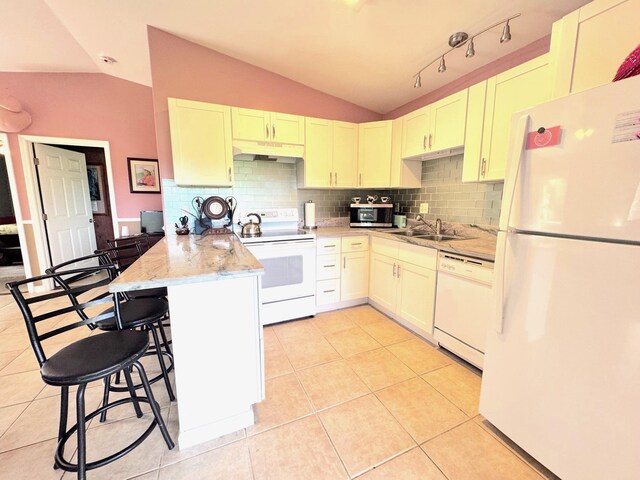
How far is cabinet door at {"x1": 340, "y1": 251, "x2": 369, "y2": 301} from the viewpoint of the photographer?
9.62 ft

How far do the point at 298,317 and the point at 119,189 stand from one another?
11.1ft

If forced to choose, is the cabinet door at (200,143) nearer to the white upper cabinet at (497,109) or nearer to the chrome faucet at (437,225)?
the chrome faucet at (437,225)

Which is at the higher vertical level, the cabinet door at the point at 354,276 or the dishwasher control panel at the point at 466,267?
the dishwasher control panel at the point at 466,267

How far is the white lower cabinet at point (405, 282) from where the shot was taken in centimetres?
224

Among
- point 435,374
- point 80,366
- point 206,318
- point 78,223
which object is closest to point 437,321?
point 435,374

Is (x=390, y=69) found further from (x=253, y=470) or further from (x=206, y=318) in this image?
(x=253, y=470)

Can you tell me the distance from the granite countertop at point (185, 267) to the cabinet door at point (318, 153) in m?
1.45

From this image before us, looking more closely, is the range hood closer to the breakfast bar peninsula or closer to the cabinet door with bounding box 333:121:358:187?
the cabinet door with bounding box 333:121:358:187

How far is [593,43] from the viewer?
4.01ft

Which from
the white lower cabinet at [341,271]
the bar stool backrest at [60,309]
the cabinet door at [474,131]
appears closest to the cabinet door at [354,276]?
the white lower cabinet at [341,271]

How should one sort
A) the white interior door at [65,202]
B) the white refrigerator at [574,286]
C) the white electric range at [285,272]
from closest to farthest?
the white refrigerator at [574,286] → the white electric range at [285,272] → the white interior door at [65,202]

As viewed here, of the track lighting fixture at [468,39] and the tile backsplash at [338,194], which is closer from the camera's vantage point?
the track lighting fixture at [468,39]

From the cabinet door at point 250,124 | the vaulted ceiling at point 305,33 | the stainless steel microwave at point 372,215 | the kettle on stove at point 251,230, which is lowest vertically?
the kettle on stove at point 251,230

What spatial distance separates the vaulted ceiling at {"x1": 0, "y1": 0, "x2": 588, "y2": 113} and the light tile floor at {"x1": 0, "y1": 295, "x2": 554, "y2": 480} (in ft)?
8.43
